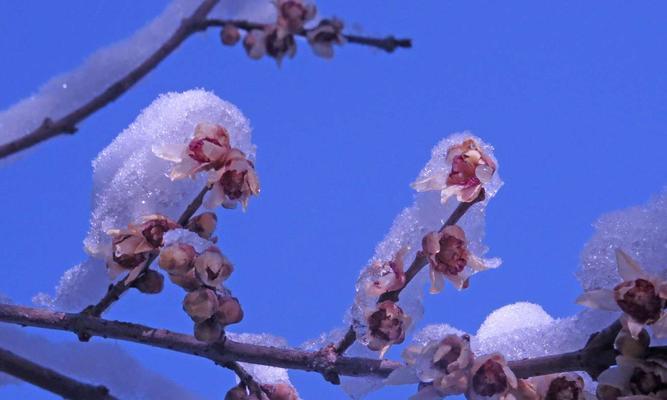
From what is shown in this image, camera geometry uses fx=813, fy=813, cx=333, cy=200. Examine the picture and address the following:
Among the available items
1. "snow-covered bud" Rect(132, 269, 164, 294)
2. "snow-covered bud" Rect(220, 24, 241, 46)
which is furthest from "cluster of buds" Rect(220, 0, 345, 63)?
"snow-covered bud" Rect(132, 269, 164, 294)

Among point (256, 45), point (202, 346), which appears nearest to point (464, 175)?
point (256, 45)

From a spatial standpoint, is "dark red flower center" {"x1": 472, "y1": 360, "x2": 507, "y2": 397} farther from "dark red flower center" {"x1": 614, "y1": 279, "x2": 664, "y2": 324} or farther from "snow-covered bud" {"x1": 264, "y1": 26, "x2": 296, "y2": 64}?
"snow-covered bud" {"x1": 264, "y1": 26, "x2": 296, "y2": 64}

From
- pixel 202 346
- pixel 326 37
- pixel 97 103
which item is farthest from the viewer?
pixel 202 346

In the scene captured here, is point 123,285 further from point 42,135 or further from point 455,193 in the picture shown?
point 455,193

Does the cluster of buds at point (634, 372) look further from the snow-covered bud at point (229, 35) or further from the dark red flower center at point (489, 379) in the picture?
the snow-covered bud at point (229, 35)

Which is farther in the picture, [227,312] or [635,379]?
[227,312]

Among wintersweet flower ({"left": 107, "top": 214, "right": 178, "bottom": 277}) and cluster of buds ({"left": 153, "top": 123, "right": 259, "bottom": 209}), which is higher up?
cluster of buds ({"left": 153, "top": 123, "right": 259, "bottom": 209})

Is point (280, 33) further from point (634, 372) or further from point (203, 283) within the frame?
point (634, 372)
